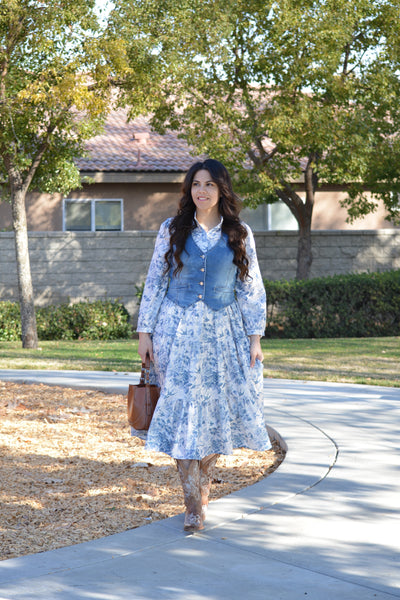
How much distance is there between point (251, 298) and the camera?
4.38m

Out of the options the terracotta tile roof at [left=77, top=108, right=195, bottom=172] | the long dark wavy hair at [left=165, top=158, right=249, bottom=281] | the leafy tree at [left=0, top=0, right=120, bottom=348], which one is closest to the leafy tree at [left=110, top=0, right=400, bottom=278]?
the leafy tree at [left=0, top=0, right=120, bottom=348]

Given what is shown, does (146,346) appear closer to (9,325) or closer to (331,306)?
(9,325)

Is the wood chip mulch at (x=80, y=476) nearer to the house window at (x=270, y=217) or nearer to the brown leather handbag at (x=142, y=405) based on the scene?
the brown leather handbag at (x=142, y=405)

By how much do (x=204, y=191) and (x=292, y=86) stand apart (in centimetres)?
1257

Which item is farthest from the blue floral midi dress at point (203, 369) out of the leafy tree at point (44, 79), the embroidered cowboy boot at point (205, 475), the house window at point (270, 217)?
the house window at point (270, 217)

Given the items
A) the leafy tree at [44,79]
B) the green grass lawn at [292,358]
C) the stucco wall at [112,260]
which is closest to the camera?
the green grass lawn at [292,358]

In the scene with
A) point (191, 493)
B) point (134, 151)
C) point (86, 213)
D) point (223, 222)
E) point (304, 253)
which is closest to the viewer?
point (191, 493)

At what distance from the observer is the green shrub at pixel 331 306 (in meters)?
16.3

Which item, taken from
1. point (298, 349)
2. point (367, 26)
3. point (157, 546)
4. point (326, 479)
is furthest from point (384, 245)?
point (157, 546)

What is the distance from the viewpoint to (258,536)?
389 centimetres

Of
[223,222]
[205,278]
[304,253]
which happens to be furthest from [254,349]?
[304,253]

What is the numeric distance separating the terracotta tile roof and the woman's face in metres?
16.1

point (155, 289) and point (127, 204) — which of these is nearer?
point (155, 289)

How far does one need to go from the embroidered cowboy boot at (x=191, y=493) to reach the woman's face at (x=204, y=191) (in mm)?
1409
